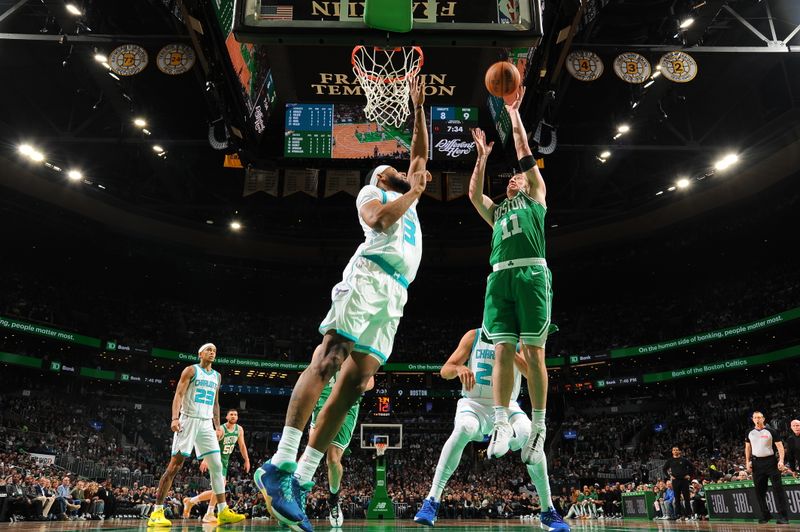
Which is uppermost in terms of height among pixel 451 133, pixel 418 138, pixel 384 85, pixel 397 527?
pixel 451 133

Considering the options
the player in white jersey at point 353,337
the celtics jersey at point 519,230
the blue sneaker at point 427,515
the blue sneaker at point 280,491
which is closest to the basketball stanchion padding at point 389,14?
the player in white jersey at point 353,337

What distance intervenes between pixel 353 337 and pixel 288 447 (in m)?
0.74

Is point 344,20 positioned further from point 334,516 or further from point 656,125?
point 656,125

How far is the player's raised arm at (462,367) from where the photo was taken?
5.27 metres

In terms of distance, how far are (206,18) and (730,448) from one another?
2471 cm

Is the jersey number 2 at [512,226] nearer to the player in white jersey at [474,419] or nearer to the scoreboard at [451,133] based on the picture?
the player in white jersey at [474,419]

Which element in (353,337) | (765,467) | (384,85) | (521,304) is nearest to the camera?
(353,337)

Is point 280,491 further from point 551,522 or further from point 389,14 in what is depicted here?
point 389,14

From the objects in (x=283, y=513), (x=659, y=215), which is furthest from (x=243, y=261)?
(x=283, y=513)

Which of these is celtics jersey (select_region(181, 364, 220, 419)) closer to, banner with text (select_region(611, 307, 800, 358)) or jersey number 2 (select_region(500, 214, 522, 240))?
jersey number 2 (select_region(500, 214, 522, 240))

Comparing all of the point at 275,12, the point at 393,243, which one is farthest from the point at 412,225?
the point at 275,12

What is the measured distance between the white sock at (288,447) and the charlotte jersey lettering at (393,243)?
1.20 m

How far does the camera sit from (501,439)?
439 cm

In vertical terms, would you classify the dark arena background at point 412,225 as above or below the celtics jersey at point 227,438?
above
